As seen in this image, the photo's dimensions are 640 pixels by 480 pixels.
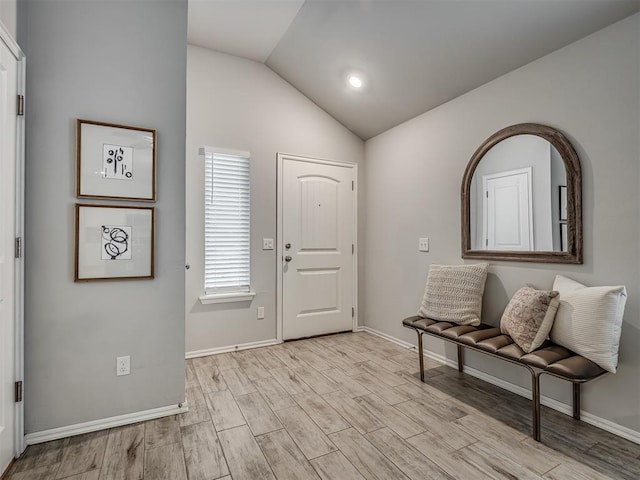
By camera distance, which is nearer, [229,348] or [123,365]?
[123,365]

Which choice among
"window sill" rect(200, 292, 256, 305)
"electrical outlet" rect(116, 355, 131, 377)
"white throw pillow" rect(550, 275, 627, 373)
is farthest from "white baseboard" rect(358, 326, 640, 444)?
"electrical outlet" rect(116, 355, 131, 377)

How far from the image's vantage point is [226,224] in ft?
11.2

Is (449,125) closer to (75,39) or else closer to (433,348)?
(433,348)

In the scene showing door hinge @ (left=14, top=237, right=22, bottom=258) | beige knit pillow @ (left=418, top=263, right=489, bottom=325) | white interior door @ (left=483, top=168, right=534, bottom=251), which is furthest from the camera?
beige knit pillow @ (left=418, top=263, right=489, bottom=325)

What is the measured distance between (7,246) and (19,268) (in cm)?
17

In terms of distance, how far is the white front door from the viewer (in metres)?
1.63

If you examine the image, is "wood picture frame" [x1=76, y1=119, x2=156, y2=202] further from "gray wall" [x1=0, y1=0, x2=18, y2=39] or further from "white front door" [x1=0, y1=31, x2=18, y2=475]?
"gray wall" [x1=0, y1=0, x2=18, y2=39]

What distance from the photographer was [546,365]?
1840mm

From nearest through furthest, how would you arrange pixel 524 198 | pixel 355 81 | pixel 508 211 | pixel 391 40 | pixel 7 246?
pixel 7 246 → pixel 524 198 → pixel 508 211 → pixel 391 40 → pixel 355 81

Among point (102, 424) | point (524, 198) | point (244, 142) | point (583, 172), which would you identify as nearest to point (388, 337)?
point (524, 198)

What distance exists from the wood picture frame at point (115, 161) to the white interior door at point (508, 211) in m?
2.45

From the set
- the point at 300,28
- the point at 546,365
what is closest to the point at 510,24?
the point at 300,28

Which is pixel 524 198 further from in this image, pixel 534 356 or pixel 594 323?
pixel 534 356

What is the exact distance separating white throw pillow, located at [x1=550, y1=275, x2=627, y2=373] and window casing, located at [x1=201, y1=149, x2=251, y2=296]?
265 cm
